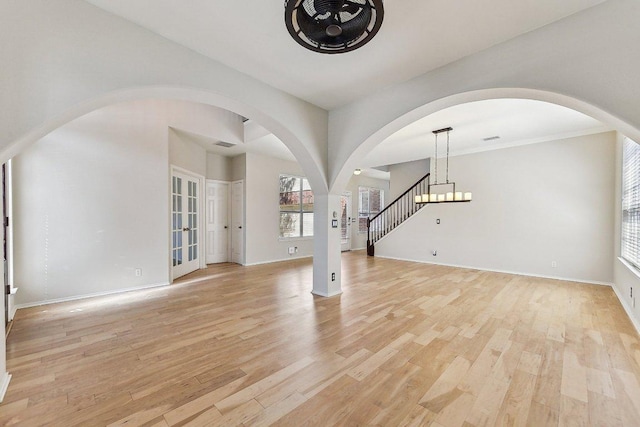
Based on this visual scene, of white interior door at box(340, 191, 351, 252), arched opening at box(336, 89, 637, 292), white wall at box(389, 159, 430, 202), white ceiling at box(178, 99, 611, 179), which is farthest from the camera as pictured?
white interior door at box(340, 191, 351, 252)

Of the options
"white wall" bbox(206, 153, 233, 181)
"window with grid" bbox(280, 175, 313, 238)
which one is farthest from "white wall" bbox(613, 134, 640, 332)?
"white wall" bbox(206, 153, 233, 181)

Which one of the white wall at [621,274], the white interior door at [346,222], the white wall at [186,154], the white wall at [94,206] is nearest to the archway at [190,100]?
the white wall at [94,206]

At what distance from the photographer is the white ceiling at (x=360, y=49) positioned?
6.64 ft

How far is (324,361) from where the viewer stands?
233 cm

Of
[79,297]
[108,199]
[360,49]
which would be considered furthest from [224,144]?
[360,49]

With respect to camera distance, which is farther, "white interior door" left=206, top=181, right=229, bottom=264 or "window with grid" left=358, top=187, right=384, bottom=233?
"window with grid" left=358, top=187, right=384, bottom=233

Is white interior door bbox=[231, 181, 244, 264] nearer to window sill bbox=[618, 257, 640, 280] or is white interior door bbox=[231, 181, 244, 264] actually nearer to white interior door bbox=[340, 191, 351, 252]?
white interior door bbox=[340, 191, 351, 252]

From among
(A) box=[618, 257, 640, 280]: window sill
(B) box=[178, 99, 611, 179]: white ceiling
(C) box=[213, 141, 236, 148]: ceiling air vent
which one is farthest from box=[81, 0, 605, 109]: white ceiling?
(A) box=[618, 257, 640, 280]: window sill

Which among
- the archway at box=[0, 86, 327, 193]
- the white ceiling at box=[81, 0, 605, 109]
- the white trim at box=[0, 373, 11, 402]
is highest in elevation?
the white ceiling at box=[81, 0, 605, 109]

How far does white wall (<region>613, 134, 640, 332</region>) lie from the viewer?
3.30m

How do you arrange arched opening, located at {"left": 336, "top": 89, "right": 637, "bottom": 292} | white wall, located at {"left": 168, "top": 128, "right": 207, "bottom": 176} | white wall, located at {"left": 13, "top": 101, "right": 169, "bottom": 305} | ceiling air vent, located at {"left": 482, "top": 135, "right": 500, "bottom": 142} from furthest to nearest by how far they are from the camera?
1. ceiling air vent, located at {"left": 482, "top": 135, "right": 500, "bottom": 142}
2. white wall, located at {"left": 168, "top": 128, "right": 207, "bottom": 176}
3. arched opening, located at {"left": 336, "top": 89, "right": 637, "bottom": 292}
4. white wall, located at {"left": 13, "top": 101, "right": 169, "bottom": 305}

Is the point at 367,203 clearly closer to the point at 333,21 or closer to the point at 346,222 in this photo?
the point at 346,222

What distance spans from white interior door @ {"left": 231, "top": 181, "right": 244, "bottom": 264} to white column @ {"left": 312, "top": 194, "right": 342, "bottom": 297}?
319 cm

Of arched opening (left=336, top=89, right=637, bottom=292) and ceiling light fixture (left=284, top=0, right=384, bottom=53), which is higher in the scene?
ceiling light fixture (left=284, top=0, right=384, bottom=53)
